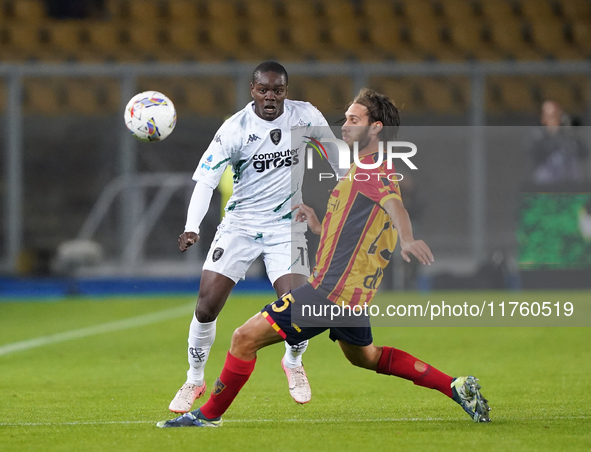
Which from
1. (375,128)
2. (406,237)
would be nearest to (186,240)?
(375,128)

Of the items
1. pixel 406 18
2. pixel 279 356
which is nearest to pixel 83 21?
pixel 406 18

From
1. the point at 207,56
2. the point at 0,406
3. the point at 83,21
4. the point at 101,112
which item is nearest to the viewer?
the point at 0,406

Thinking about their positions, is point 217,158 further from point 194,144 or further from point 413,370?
point 194,144

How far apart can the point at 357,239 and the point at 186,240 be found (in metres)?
0.94

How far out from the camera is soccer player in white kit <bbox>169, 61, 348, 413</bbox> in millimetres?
5539

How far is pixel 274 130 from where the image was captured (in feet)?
18.7

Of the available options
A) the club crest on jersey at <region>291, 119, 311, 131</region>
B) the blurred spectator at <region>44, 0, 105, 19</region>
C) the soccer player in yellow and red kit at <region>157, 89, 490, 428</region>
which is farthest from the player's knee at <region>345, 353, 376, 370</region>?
the blurred spectator at <region>44, 0, 105, 19</region>

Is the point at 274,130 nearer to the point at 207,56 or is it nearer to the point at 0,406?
the point at 0,406

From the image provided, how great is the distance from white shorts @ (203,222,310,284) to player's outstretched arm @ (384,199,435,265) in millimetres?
1317

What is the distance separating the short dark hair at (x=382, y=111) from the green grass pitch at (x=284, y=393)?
1.53m

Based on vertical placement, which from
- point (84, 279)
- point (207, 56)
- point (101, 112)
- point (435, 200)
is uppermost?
point (207, 56)

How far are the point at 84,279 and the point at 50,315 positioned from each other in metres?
2.36

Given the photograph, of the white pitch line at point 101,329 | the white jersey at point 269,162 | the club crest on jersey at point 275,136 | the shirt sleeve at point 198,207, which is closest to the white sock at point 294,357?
the white jersey at point 269,162

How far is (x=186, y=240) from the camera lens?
503 cm
